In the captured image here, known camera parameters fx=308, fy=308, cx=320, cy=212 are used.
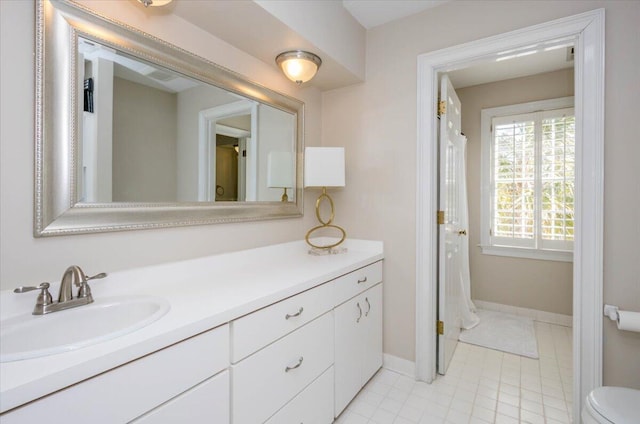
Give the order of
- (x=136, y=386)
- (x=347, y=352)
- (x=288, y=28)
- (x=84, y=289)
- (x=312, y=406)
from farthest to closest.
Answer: (x=347, y=352)
(x=288, y=28)
(x=312, y=406)
(x=84, y=289)
(x=136, y=386)

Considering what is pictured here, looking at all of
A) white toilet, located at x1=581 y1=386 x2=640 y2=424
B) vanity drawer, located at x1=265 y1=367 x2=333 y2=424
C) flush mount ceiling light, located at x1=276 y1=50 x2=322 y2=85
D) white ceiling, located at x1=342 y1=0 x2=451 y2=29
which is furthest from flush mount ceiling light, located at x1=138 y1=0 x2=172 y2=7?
white toilet, located at x1=581 y1=386 x2=640 y2=424

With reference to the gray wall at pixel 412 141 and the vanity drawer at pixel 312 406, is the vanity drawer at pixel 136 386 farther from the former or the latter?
the gray wall at pixel 412 141

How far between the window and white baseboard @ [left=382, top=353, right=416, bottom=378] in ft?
6.33

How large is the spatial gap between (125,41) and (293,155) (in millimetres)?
1187

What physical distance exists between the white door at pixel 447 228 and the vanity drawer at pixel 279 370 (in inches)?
39.6

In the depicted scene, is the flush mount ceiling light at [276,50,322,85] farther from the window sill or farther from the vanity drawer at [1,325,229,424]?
the window sill

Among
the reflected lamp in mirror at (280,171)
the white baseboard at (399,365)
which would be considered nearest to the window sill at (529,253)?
the white baseboard at (399,365)

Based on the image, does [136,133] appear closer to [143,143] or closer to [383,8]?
[143,143]

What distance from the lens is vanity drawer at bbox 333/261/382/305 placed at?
173 centimetres

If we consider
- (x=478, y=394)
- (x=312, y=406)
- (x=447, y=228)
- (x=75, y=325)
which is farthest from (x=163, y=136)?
(x=478, y=394)

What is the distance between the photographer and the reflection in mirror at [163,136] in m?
1.21

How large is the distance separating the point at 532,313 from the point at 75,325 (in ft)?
12.6

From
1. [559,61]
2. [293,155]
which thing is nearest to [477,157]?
[559,61]

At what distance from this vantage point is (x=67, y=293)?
1039 millimetres
